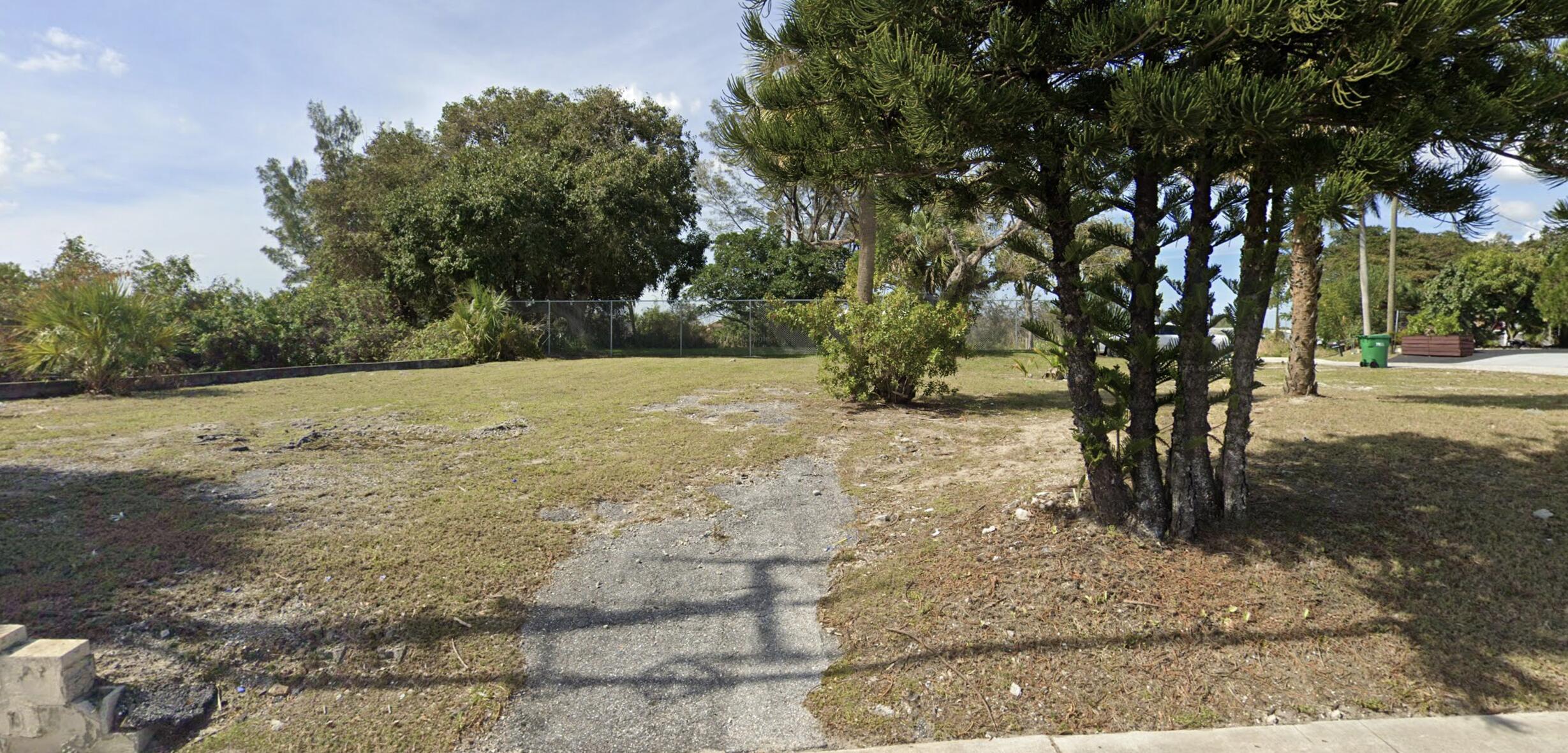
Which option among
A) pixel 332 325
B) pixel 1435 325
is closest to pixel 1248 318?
pixel 332 325

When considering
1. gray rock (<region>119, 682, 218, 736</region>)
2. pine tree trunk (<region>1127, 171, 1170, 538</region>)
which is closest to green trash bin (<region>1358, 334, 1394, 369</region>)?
pine tree trunk (<region>1127, 171, 1170, 538</region>)

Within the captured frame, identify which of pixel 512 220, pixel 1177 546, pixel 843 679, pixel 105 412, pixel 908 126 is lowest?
pixel 843 679

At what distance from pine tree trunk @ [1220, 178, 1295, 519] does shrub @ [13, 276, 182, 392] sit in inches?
509

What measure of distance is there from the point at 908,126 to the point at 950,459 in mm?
3992

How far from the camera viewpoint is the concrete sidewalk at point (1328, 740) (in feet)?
9.18

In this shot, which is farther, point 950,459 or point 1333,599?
point 950,459

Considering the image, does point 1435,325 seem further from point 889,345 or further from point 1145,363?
point 1145,363

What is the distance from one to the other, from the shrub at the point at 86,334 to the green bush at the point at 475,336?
23.5 ft

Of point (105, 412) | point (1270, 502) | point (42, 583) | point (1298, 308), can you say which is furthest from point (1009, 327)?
point (42, 583)

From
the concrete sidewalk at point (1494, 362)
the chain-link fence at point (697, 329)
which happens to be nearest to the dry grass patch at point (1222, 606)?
the concrete sidewalk at point (1494, 362)

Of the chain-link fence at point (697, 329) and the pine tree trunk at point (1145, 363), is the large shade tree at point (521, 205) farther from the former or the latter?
the pine tree trunk at point (1145, 363)

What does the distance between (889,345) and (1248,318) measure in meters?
5.44

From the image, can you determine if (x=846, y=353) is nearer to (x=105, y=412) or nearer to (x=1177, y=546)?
(x=1177, y=546)

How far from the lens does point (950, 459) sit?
668 cm
